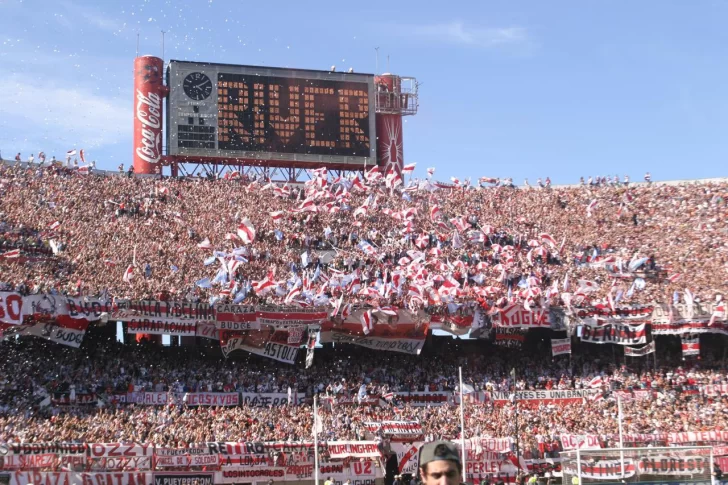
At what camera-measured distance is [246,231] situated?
42.0 m

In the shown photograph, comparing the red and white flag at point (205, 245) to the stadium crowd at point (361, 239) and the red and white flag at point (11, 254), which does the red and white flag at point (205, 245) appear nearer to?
the stadium crowd at point (361, 239)

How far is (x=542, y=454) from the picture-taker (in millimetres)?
33656

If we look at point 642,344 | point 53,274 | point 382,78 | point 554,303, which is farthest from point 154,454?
point 382,78

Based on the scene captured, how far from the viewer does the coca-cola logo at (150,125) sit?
4888 centimetres

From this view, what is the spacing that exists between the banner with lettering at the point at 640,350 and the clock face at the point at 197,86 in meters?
24.4

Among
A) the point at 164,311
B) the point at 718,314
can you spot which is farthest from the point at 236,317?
the point at 718,314

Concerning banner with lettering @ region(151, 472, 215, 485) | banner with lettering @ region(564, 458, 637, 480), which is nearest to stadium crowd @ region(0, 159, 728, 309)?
banner with lettering @ region(151, 472, 215, 485)

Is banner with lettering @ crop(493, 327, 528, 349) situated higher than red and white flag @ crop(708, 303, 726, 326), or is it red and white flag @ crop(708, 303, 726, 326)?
red and white flag @ crop(708, 303, 726, 326)

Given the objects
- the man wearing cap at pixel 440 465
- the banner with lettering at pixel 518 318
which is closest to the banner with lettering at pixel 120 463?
the banner with lettering at pixel 518 318

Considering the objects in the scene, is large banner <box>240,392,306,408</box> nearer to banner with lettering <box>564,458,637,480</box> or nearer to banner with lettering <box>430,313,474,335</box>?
banner with lettering <box>430,313,474,335</box>

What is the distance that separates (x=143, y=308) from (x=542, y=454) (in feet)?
55.5

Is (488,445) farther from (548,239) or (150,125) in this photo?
(150,125)

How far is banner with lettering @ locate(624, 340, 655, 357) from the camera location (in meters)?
41.5

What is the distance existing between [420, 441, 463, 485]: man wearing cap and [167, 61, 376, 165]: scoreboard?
44323 mm
